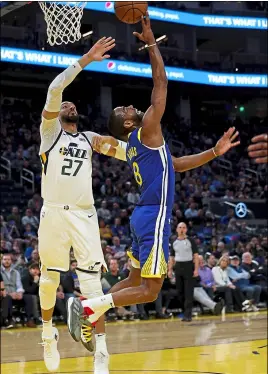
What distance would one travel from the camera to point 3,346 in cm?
1004

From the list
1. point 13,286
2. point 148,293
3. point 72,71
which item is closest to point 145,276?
point 148,293

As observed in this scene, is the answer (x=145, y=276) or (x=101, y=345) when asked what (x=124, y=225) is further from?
(x=145, y=276)

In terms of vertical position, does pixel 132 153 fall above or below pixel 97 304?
above

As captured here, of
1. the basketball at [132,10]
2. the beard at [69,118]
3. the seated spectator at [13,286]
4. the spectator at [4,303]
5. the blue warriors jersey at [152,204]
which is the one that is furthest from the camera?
the seated spectator at [13,286]

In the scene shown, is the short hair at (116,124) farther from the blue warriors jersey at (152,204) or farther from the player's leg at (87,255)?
the player's leg at (87,255)

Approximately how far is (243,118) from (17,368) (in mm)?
26085

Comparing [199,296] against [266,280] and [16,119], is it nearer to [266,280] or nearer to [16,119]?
[266,280]

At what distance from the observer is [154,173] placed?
620cm

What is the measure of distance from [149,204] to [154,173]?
0.89 feet

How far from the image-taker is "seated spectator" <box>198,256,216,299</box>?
1495 centimetres

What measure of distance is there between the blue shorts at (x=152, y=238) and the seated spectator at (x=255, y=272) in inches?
408

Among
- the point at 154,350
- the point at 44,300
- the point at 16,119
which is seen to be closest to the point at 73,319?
the point at 44,300

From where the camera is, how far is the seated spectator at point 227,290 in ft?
50.1

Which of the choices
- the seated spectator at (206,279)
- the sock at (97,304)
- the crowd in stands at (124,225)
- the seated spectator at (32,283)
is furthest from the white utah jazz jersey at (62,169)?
the seated spectator at (206,279)
